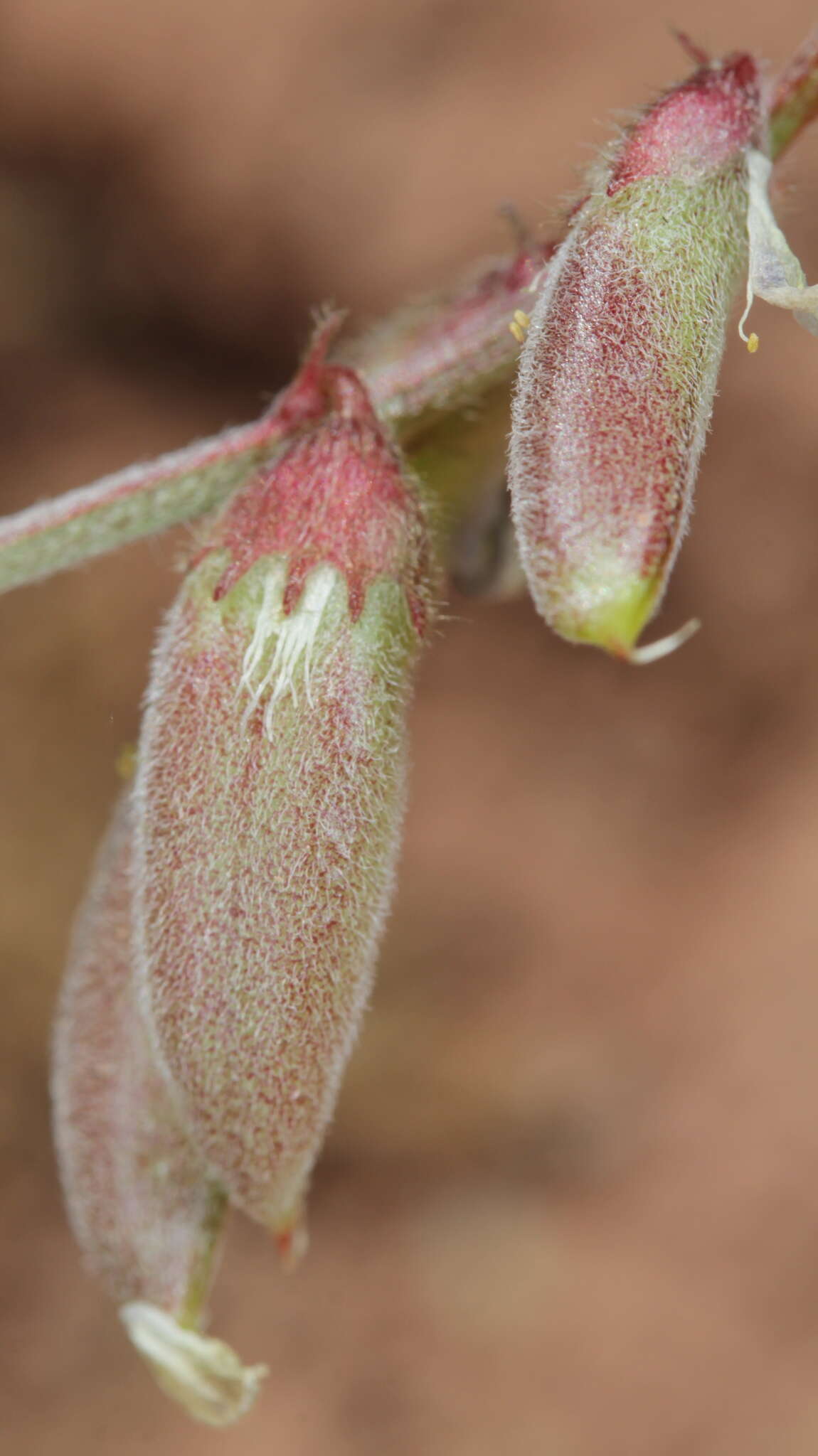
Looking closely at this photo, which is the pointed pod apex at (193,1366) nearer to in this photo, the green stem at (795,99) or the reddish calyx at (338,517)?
the reddish calyx at (338,517)

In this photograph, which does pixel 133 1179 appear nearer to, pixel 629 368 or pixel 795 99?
pixel 629 368

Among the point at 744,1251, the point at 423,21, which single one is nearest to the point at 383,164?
the point at 423,21

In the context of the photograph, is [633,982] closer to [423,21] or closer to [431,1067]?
[431,1067]

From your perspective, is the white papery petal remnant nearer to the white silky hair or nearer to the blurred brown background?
the white silky hair

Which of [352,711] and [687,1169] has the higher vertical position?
[352,711]

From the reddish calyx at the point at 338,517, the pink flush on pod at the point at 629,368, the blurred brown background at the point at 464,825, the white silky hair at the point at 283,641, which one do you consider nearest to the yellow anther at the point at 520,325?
the pink flush on pod at the point at 629,368

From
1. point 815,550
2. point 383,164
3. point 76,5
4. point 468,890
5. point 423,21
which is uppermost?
point 76,5

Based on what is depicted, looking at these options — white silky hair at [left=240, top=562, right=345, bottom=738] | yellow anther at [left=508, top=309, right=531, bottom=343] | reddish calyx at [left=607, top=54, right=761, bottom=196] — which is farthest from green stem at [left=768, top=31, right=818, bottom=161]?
white silky hair at [left=240, top=562, right=345, bottom=738]
